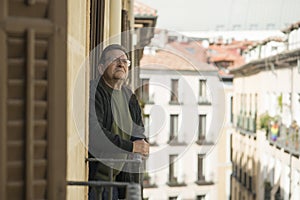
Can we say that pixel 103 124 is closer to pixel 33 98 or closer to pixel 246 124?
pixel 33 98

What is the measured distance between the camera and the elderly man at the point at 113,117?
338 cm

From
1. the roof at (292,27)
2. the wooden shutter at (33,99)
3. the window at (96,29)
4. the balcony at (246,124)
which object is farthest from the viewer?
the balcony at (246,124)

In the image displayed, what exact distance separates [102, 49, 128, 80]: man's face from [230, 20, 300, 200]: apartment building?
16432 mm

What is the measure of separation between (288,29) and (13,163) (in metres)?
22.3

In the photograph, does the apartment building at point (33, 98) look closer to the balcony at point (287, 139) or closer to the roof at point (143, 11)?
the roof at point (143, 11)

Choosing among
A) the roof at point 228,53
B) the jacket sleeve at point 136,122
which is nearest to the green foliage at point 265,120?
the roof at point 228,53

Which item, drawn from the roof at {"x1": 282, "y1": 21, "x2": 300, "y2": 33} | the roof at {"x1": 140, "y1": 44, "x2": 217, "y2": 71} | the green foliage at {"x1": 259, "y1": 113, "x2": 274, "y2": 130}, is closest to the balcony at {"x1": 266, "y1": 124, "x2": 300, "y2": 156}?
the green foliage at {"x1": 259, "y1": 113, "x2": 274, "y2": 130}

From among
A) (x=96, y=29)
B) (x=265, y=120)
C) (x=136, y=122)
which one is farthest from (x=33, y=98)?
(x=265, y=120)

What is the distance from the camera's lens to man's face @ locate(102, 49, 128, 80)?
11.2 feet

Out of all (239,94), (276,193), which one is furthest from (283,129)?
(239,94)

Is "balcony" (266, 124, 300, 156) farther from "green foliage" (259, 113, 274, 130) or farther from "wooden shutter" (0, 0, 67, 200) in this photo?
"wooden shutter" (0, 0, 67, 200)

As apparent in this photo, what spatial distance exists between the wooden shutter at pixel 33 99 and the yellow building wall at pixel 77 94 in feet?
3.19

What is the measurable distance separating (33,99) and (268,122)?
23389 mm

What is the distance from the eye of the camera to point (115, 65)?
346cm
